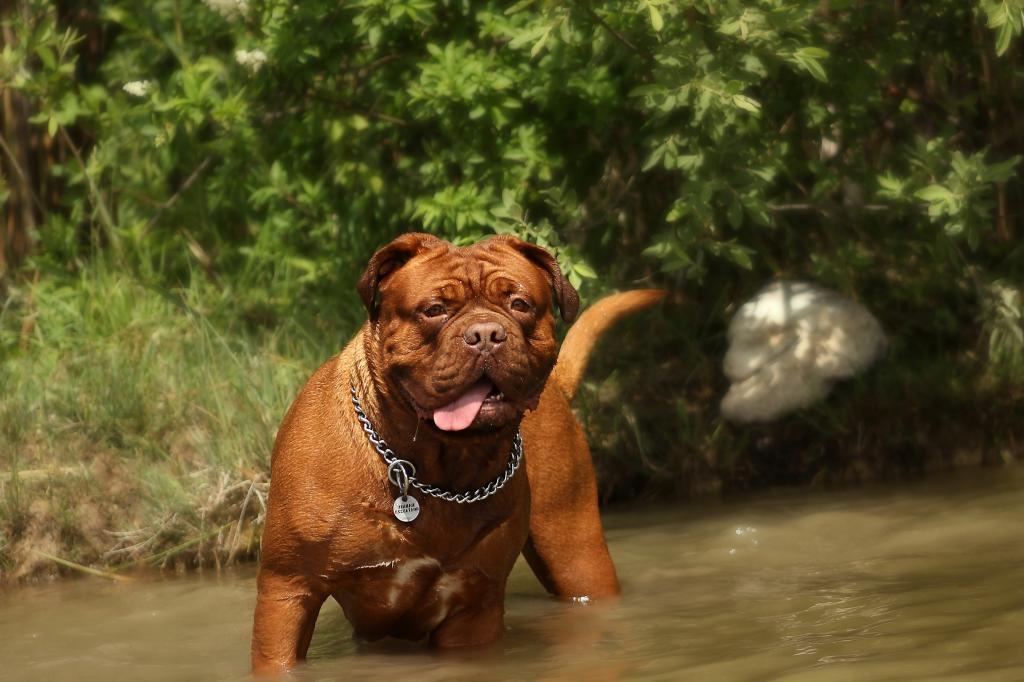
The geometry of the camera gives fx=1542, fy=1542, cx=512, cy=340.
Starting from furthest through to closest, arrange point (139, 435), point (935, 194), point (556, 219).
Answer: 1. point (556, 219)
2. point (139, 435)
3. point (935, 194)

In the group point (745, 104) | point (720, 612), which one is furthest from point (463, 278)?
point (745, 104)

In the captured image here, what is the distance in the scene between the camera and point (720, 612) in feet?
15.3

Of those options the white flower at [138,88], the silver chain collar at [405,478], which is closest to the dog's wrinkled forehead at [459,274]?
the silver chain collar at [405,478]

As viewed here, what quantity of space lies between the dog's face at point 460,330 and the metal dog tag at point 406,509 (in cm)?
24

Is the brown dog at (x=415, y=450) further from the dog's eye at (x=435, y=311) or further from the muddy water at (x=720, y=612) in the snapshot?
the muddy water at (x=720, y=612)

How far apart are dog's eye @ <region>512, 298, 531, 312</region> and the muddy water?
3.15ft

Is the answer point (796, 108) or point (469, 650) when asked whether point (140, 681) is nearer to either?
point (469, 650)

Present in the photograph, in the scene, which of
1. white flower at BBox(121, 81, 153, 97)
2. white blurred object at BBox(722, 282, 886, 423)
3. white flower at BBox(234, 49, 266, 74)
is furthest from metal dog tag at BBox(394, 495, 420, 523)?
white flower at BBox(121, 81, 153, 97)

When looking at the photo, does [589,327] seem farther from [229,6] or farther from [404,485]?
[229,6]

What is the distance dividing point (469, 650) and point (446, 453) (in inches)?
26.0

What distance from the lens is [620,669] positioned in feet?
13.2

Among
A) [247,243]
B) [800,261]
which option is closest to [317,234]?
[247,243]

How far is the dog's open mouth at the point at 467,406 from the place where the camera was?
368 cm

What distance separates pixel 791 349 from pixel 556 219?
1163mm
